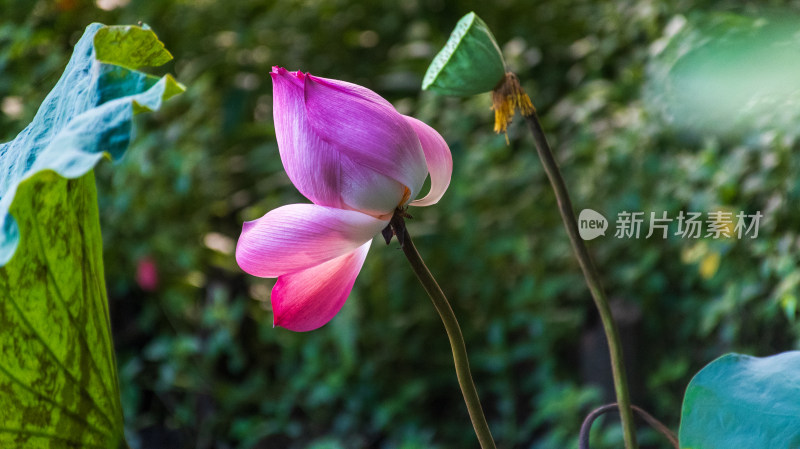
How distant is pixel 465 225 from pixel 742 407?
845mm

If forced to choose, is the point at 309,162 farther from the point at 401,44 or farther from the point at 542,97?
the point at 401,44

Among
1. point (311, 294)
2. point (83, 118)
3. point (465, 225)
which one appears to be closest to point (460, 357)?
point (311, 294)

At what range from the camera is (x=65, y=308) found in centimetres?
35

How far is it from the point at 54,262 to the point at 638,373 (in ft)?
3.51

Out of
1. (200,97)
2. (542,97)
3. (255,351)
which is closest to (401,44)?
(542,97)

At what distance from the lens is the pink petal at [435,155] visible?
1.05ft

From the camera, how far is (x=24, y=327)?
346 mm

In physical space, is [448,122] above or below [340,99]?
below

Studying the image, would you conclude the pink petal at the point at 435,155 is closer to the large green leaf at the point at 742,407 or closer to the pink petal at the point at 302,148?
the pink petal at the point at 302,148

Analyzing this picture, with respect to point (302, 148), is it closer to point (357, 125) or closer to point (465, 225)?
point (357, 125)

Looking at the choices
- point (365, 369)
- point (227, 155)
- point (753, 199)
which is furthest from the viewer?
point (227, 155)

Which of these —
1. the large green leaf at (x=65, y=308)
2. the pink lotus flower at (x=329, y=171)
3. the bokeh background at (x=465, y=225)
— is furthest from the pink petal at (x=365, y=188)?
the bokeh background at (x=465, y=225)

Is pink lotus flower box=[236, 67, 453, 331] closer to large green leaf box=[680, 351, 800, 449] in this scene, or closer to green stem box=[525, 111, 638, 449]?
green stem box=[525, 111, 638, 449]

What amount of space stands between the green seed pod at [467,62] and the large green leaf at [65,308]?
0.45 feet
